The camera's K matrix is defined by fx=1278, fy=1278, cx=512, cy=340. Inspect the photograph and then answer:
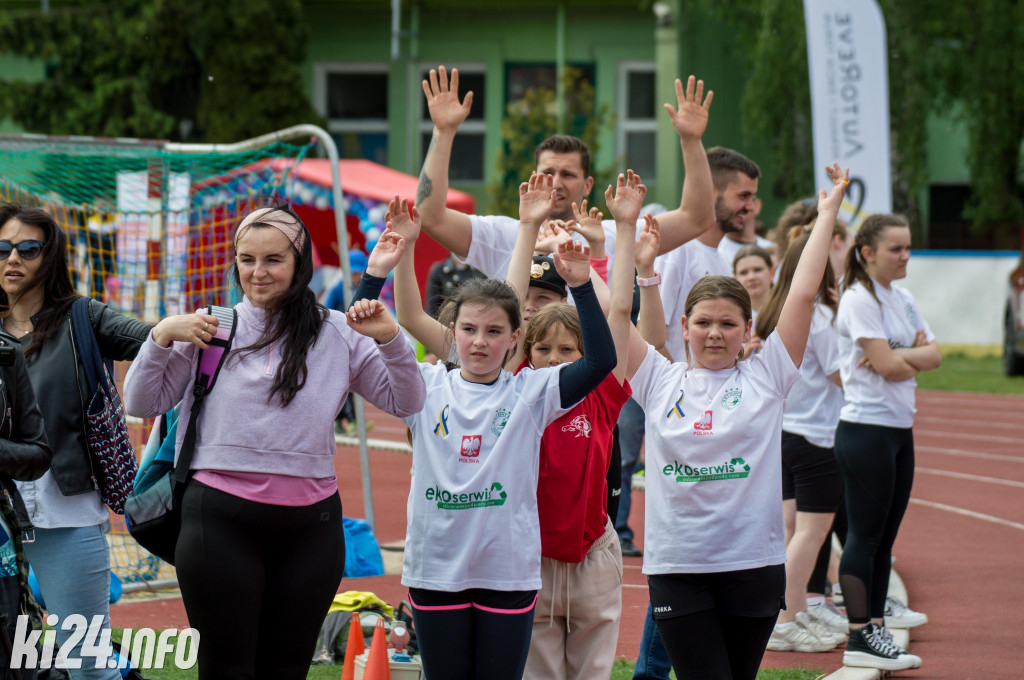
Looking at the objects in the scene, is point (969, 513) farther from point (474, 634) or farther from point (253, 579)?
point (253, 579)

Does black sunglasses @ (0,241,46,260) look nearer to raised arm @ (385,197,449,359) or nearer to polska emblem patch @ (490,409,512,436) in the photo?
raised arm @ (385,197,449,359)

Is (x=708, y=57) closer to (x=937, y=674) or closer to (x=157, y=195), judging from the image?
(x=157, y=195)

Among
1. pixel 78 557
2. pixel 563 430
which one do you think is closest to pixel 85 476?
pixel 78 557

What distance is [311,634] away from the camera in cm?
377

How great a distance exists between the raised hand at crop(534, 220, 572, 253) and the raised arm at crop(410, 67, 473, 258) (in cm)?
39

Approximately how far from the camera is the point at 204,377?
3.71 m

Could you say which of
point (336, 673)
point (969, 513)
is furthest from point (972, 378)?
point (336, 673)

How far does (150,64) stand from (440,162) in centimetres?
2161

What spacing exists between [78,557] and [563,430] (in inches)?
68.3

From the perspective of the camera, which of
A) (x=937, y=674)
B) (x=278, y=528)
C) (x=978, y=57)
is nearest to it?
(x=278, y=528)

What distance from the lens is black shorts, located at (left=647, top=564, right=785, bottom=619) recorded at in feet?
13.7

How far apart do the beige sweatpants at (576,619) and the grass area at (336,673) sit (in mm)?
1279

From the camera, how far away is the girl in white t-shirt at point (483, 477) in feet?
12.8

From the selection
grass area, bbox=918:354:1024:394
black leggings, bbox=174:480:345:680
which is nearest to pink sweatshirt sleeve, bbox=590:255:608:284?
black leggings, bbox=174:480:345:680
